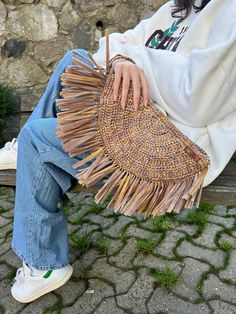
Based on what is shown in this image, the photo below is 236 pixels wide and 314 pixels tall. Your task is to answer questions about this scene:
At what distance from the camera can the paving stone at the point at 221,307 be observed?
175cm

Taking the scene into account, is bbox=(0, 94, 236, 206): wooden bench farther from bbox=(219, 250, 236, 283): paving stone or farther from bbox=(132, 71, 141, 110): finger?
bbox=(219, 250, 236, 283): paving stone

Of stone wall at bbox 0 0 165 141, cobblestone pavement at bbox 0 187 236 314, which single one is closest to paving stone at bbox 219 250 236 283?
cobblestone pavement at bbox 0 187 236 314

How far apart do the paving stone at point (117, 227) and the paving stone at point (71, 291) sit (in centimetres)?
48

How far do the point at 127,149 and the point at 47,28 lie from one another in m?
2.53

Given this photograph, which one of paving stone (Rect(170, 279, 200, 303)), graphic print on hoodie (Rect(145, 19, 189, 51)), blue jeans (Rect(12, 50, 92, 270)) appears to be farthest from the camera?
paving stone (Rect(170, 279, 200, 303))

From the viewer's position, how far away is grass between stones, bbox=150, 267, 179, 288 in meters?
1.90

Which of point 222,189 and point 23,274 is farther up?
point 222,189

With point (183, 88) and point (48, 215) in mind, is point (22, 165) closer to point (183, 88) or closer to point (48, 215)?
point (48, 215)

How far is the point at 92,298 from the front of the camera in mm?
1841

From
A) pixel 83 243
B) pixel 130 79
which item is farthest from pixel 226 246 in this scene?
pixel 130 79

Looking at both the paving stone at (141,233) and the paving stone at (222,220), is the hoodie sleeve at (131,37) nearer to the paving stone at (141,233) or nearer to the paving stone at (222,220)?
the paving stone at (141,233)

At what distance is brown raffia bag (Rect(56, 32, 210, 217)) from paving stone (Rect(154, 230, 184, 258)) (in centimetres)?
92

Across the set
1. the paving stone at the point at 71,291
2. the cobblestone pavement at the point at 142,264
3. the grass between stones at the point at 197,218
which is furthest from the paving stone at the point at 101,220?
the paving stone at the point at 71,291

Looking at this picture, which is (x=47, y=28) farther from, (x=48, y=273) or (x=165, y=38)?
(x=48, y=273)
